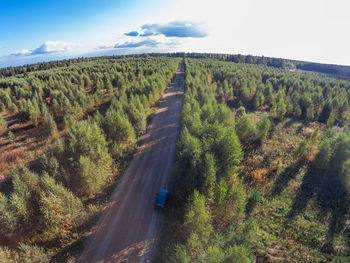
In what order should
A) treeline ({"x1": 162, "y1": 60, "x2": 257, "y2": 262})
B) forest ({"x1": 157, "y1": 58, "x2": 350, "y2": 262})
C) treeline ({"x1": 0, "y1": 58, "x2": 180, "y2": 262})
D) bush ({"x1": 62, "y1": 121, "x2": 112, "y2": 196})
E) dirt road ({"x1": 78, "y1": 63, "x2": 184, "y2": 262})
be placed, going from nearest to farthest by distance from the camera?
treeline ({"x1": 162, "y1": 60, "x2": 257, "y2": 262}), forest ({"x1": 157, "y1": 58, "x2": 350, "y2": 262}), treeline ({"x1": 0, "y1": 58, "x2": 180, "y2": 262}), dirt road ({"x1": 78, "y1": 63, "x2": 184, "y2": 262}), bush ({"x1": 62, "y1": 121, "x2": 112, "y2": 196})

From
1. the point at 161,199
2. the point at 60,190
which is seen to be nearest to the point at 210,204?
the point at 161,199

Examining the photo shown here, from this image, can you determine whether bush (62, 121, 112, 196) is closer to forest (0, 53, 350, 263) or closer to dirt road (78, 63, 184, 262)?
forest (0, 53, 350, 263)

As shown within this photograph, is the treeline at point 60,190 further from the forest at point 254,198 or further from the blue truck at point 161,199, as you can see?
the forest at point 254,198

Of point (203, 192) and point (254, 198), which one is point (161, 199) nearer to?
point (203, 192)

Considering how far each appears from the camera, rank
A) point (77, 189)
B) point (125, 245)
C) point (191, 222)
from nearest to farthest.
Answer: point (191, 222) < point (125, 245) < point (77, 189)

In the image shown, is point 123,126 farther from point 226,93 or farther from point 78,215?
point 226,93

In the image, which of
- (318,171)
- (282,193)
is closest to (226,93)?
(318,171)

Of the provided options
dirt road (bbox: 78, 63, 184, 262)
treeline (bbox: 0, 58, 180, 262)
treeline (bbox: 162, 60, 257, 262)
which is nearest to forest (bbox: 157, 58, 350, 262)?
treeline (bbox: 162, 60, 257, 262)

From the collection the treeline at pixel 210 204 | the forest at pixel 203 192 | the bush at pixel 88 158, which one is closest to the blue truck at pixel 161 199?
the forest at pixel 203 192
